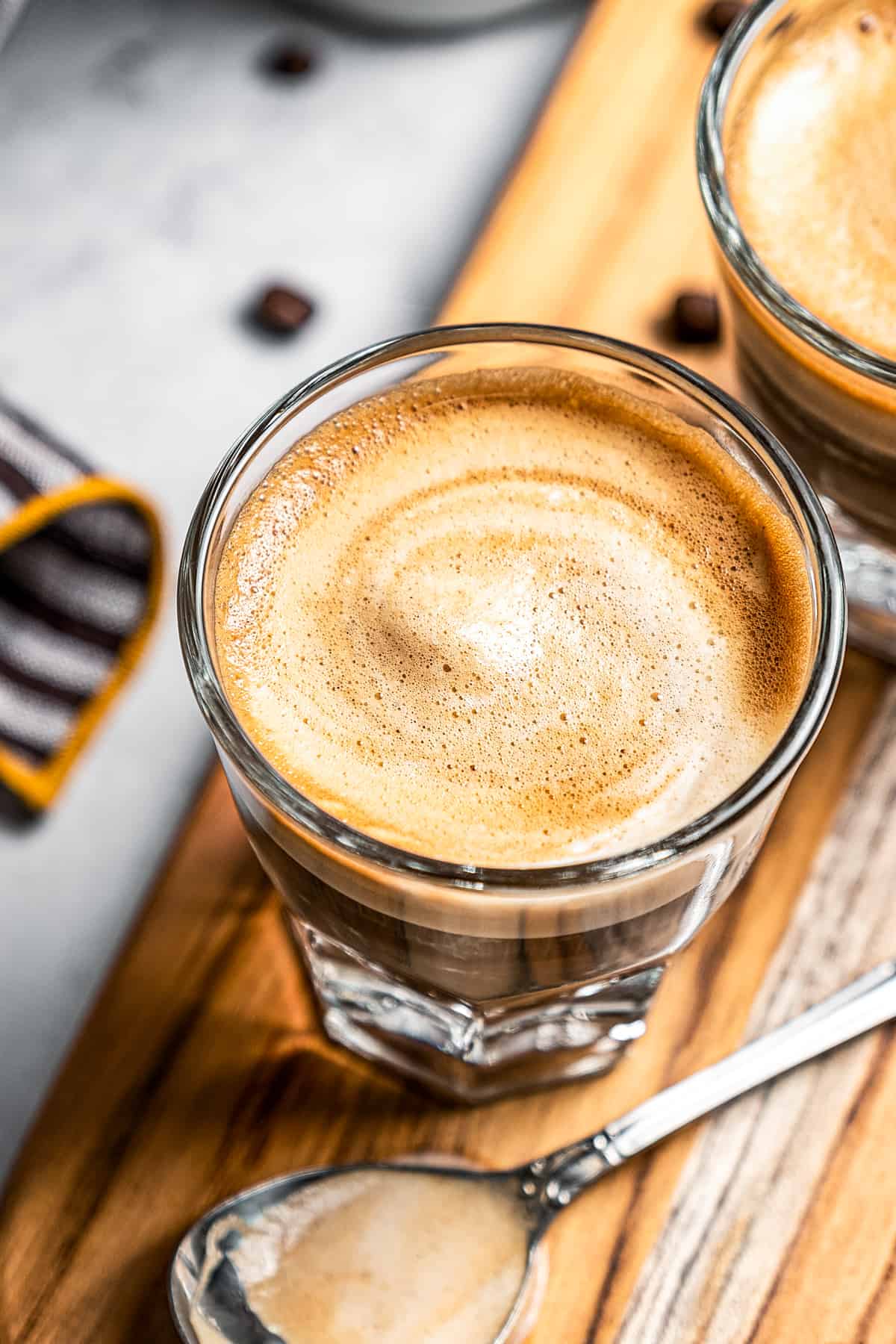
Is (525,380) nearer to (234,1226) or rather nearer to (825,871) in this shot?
(825,871)

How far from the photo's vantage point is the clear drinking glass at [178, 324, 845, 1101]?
28.2 inches

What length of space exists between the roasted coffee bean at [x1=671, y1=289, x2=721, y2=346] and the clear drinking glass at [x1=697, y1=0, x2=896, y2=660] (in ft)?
0.52

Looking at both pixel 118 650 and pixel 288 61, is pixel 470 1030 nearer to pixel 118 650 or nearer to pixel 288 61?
pixel 118 650

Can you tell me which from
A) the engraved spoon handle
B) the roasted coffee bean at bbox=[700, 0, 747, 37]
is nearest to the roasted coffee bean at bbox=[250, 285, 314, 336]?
the roasted coffee bean at bbox=[700, 0, 747, 37]

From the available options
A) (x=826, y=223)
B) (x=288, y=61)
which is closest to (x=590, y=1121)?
(x=826, y=223)

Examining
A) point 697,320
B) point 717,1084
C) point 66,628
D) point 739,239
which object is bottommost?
point 66,628

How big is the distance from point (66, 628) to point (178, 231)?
503 mm

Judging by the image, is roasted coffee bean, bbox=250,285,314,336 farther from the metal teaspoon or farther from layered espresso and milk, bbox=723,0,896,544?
the metal teaspoon

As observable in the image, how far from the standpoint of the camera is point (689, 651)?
0.81 metres

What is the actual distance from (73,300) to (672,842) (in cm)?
119

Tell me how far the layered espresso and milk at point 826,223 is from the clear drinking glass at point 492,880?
5.8 inches

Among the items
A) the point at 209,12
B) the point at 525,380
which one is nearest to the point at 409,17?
the point at 209,12

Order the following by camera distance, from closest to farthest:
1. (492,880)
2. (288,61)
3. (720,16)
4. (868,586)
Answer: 1. (492,880)
2. (868,586)
3. (720,16)
4. (288,61)

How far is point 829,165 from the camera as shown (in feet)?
3.52
